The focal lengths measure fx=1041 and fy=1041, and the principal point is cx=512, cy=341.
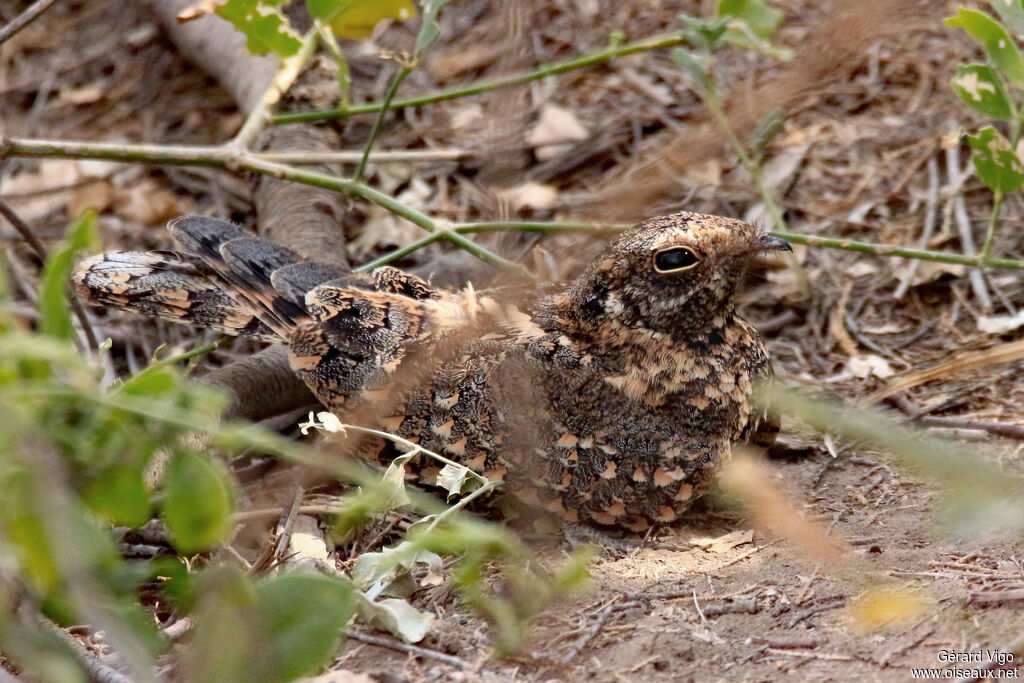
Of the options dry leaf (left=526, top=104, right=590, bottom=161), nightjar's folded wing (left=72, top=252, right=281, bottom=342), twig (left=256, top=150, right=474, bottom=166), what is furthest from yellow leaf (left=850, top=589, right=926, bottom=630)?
dry leaf (left=526, top=104, right=590, bottom=161)

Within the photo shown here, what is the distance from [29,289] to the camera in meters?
3.75

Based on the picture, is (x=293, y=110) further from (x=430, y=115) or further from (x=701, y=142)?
A: (x=701, y=142)

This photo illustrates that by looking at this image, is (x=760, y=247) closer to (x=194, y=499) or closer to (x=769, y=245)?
(x=769, y=245)

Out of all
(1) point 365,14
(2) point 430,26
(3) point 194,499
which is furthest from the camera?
(1) point 365,14

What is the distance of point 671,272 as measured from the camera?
99.7 inches

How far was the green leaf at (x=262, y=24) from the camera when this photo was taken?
9.95 feet

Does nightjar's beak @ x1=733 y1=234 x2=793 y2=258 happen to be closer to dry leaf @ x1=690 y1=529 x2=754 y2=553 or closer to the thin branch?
the thin branch

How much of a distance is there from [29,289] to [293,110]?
1.21 meters

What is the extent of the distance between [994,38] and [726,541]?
4.85ft

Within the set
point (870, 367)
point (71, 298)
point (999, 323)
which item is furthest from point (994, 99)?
point (71, 298)

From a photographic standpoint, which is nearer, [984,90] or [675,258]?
[675,258]

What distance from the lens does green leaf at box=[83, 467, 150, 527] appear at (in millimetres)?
1119

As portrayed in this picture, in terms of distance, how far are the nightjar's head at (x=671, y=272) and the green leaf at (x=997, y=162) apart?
72cm

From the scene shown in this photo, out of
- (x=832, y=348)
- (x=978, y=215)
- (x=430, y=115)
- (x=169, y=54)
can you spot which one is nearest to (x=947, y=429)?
(x=832, y=348)
